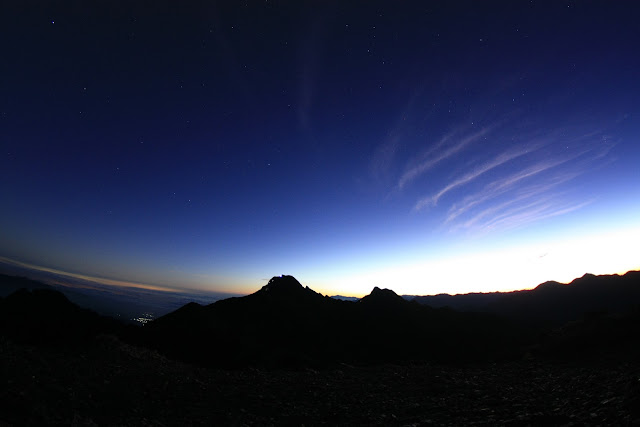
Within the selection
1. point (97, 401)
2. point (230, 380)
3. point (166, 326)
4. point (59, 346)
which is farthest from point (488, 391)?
point (166, 326)

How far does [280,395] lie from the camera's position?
671 inches

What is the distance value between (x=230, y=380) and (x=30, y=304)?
982 inches

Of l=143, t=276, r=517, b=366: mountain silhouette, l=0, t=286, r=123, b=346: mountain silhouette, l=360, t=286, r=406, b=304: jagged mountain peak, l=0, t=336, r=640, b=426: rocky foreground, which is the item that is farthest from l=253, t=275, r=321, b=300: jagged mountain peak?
l=0, t=336, r=640, b=426: rocky foreground

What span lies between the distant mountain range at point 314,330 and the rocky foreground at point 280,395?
7.35 m

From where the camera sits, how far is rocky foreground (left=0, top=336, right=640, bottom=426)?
32.2 feet

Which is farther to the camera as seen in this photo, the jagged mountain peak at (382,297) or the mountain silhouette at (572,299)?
the mountain silhouette at (572,299)

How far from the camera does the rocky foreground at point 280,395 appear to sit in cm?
982

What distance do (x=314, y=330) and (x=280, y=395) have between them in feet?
78.6

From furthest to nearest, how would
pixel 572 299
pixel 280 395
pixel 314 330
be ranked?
pixel 572 299
pixel 314 330
pixel 280 395

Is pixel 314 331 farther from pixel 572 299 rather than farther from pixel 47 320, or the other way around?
pixel 572 299

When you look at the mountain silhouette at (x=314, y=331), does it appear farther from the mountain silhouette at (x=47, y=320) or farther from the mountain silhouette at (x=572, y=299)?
the mountain silhouette at (x=572, y=299)

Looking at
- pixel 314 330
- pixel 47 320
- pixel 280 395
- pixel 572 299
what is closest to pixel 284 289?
pixel 314 330

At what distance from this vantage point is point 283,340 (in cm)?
3700

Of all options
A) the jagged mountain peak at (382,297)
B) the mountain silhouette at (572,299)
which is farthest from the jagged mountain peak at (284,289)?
the mountain silhouette at (572,299)
